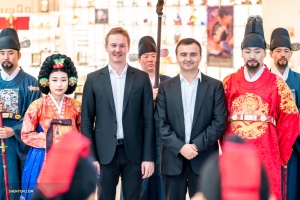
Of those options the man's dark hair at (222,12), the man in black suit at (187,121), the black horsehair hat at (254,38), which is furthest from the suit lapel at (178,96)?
the man's dark hair at (222,12)

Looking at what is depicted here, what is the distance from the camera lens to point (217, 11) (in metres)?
7.43

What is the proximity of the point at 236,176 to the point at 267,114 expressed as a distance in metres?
2.42

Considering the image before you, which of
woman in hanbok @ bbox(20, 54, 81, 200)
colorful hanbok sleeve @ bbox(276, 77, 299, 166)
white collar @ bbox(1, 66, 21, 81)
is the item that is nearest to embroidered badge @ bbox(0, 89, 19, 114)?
white collar @ bbox(1, 66, 21, 81)

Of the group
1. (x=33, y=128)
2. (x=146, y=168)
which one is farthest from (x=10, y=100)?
(x=146, y=168)

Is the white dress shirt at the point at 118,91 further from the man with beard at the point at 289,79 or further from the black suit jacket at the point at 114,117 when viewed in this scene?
the man with beard at the point at 289,79

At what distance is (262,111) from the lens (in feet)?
12.6

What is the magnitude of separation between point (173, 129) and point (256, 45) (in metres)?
0.81

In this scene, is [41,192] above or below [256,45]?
below

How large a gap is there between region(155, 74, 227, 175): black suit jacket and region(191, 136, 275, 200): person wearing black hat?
2108mm

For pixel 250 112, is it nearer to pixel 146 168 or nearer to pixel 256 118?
pixel 256 118

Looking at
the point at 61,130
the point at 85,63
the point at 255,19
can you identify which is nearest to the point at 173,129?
the point at 61,130

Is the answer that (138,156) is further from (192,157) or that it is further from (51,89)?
(51,89)

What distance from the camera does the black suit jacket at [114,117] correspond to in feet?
12.2

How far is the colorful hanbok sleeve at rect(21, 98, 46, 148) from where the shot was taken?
156 inches
